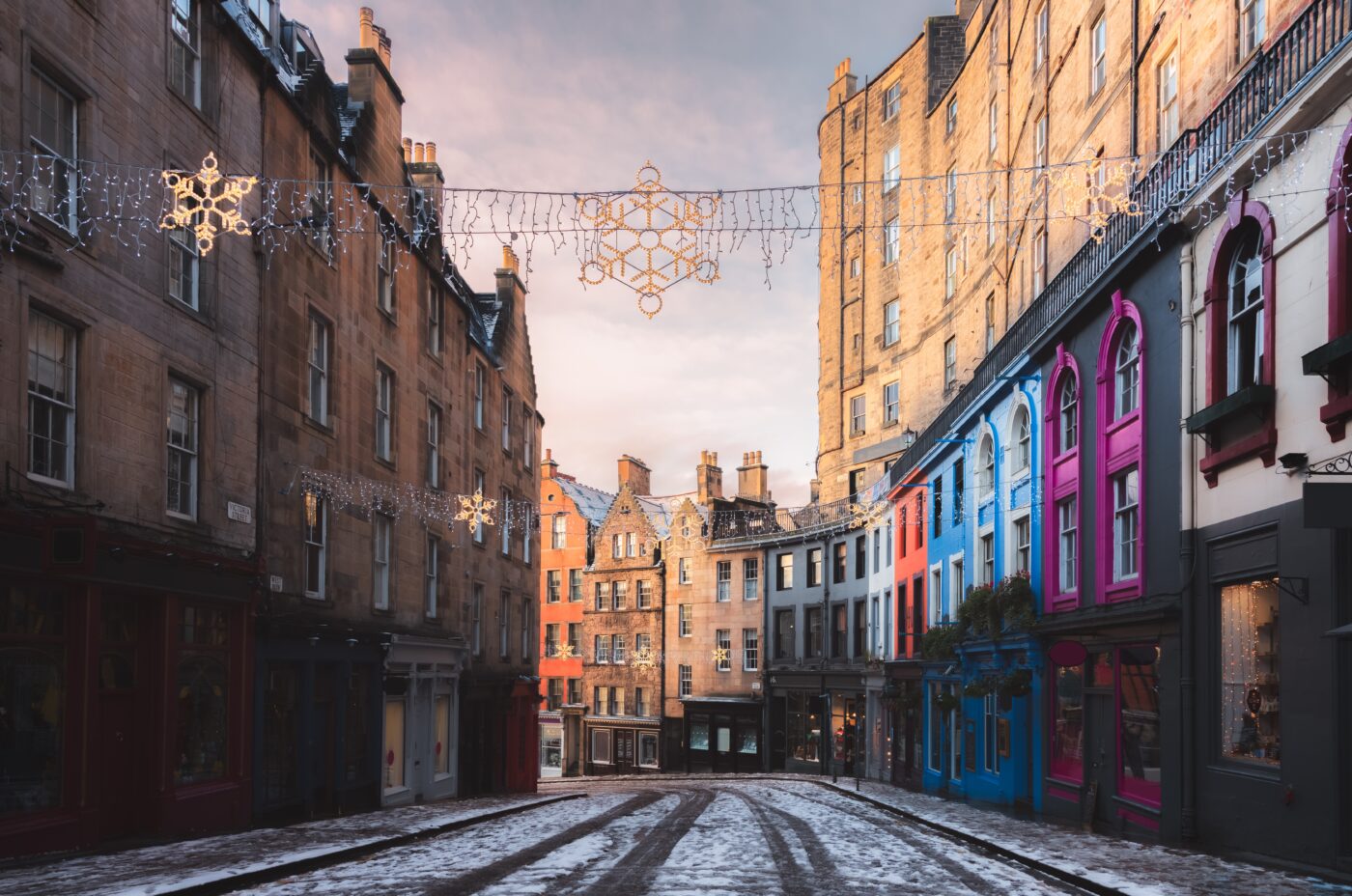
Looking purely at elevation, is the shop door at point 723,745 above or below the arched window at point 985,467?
below

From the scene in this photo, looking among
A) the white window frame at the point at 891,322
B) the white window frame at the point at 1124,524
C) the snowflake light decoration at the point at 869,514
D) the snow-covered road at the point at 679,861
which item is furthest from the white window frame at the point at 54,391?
the white window frame at the point at 891,322

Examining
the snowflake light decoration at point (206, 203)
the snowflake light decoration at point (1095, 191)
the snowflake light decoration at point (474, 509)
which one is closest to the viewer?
A: the snowflake light decoration at point (206, 203)

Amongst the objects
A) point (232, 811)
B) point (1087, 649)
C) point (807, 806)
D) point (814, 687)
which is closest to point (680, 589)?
point (814, 687)

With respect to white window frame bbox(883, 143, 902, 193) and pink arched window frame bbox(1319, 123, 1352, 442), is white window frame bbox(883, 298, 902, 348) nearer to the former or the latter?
white window frame bbox(883, 143, 902, 193)

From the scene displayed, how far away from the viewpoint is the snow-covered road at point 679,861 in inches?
464

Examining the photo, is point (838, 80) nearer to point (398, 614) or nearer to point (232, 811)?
point (398, 614)

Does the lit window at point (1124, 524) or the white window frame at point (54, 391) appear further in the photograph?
the lit window at point (1124, 524)

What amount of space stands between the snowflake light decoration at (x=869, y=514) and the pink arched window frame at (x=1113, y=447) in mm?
20359

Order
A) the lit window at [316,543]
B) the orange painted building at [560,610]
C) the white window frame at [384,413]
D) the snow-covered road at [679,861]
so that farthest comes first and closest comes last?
the orange painted building at [560,610] → the white window frame at [384,413] → the lit window at [316,543] → the snow-covered road at [679,861]

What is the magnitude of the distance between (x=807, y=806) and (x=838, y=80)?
33392mm

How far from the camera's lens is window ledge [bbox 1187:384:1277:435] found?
14367 mm

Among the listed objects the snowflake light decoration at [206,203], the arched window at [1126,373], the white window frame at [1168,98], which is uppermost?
the white window frame at [1168,98]

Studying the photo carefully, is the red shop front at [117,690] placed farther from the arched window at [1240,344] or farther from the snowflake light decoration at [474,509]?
the arched window at [1240,344]

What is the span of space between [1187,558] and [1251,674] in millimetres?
2153
